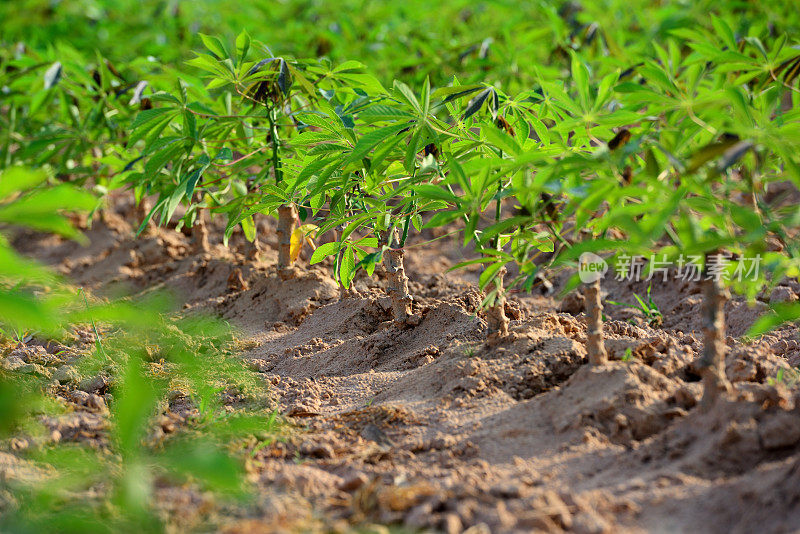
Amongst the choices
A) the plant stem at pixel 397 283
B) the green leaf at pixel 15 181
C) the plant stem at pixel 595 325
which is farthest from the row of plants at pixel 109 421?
the plant stem at pixel 595 325

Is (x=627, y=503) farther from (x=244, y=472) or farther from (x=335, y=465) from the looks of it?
(x=244, y=472)

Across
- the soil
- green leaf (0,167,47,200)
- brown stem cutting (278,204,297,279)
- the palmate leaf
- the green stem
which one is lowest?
the soil

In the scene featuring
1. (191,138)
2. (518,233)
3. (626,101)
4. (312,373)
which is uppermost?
(191,138)

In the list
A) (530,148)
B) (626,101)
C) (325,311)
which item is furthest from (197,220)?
(626,101)

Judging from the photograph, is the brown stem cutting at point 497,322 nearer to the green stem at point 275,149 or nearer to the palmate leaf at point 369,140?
the palmate leaf at point 369,140

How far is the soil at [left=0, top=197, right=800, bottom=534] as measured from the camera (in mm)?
1249

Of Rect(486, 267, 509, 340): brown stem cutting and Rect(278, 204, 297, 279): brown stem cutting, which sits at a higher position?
Rect(278, 204, 297, 279): brown stem cutting

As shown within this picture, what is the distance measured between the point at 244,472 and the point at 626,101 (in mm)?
1167

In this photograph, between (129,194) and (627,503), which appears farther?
(129,194)

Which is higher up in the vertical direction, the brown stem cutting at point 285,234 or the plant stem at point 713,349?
the brown stem cutting at point 285,234

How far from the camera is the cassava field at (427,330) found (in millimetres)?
1264

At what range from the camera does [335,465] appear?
5.10 ft

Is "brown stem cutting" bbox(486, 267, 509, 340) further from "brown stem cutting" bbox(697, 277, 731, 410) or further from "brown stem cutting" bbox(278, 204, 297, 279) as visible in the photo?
"brown stem cutting" bbox(278, 204, 297, 279)

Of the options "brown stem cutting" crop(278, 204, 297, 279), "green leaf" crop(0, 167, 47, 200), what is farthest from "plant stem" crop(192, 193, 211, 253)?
"green leaf" crop(0, 167, 47, 200)
